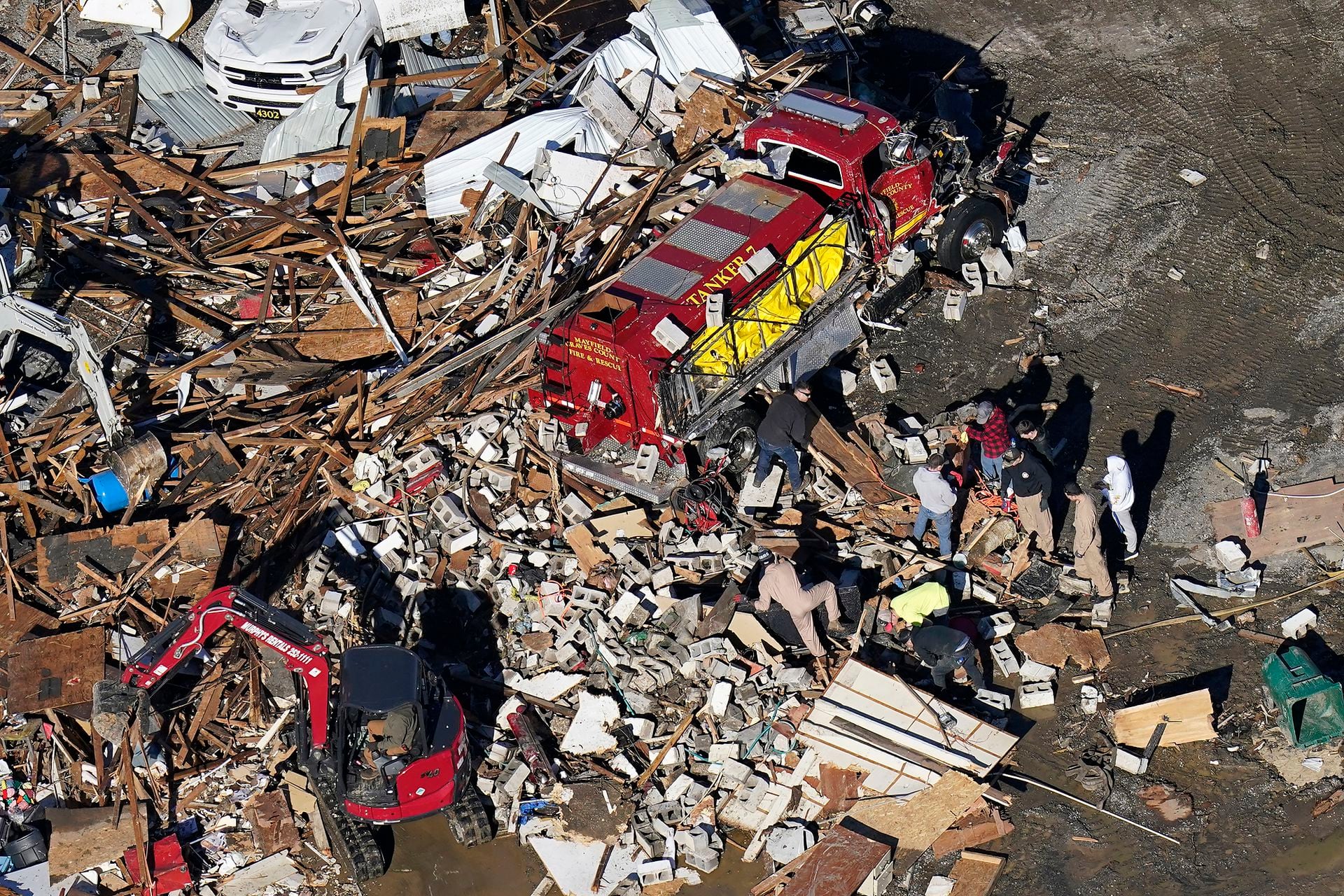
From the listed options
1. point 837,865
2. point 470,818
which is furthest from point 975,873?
point 470,818

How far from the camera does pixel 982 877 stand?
1241 cm

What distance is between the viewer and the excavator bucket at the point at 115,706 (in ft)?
43.2

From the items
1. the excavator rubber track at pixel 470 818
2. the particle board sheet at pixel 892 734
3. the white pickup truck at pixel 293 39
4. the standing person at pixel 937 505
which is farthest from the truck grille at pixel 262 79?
the particle board sheet at pixel 892 734

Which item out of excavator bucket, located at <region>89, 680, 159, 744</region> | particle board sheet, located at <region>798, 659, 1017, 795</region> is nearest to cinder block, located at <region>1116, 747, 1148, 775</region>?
particle board sheet, located at <region>798, 659, 1017, 795</region>

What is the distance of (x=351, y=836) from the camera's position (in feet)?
43.7

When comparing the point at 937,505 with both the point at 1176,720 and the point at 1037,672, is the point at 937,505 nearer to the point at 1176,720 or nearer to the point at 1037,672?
the point at 1037,672

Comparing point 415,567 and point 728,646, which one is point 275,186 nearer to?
point 415,567

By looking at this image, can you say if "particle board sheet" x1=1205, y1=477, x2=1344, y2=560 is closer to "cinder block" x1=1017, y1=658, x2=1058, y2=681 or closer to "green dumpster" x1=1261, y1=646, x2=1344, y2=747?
"green dumpster" x1=1261, y1=646, x2=1344, y2=747

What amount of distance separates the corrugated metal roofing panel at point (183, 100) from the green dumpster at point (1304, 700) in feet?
52.0

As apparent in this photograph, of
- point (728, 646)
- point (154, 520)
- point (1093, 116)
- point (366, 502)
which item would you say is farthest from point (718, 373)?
point (1093, 116)

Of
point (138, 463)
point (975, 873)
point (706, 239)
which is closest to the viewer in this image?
point (975, 873)

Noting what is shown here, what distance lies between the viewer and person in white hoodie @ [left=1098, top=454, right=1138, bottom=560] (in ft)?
45.9

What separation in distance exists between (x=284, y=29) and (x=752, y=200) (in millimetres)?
8230

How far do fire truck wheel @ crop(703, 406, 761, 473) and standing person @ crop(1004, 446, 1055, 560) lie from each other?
109 inches
